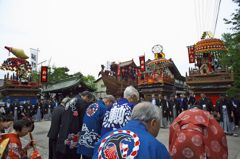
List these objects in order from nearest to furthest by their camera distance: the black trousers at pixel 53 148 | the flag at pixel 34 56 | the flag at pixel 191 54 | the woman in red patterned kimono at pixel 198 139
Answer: the woman in red patterned kimono at pixel 198 139, the black trousers at pixel 53 148, the flag at pixel 191 54, the flag at pixel 34 56

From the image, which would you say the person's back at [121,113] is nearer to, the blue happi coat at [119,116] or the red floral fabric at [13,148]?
the blue happi coat at [119,116]

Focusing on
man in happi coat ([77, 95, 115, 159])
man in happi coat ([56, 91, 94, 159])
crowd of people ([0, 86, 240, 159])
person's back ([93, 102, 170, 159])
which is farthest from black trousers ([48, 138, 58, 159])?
person's back ([93, 102, 170, 159])

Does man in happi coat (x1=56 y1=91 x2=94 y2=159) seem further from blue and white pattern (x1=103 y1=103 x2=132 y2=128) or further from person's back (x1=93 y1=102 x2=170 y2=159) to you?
person's back (x1=93 y1=102 x2=170 y2=159)

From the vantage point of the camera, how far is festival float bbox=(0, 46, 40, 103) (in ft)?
84.0

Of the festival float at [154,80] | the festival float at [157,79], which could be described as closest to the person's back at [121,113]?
the festival float at [154,80]

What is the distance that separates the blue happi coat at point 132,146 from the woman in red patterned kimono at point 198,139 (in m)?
0.72

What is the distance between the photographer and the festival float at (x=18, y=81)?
25594 mm

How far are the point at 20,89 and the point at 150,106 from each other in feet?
88.7

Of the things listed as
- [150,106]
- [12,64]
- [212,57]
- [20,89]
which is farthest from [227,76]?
[12,64]

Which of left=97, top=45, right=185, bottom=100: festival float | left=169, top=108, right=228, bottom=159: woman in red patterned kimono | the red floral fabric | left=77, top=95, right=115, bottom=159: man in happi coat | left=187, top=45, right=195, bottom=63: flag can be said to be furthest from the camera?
left=187, top=45, right=195, bottom=63: flag

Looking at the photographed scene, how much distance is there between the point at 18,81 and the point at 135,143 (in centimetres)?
2818

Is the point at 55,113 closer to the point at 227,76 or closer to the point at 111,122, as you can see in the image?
the point at 111,122

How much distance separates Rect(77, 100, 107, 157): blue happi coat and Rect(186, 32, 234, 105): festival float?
17007 mm

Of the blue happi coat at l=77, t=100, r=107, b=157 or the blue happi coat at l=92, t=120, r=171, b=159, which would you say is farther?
the blue happi coat at l=77, t=100, r=107, b=157
